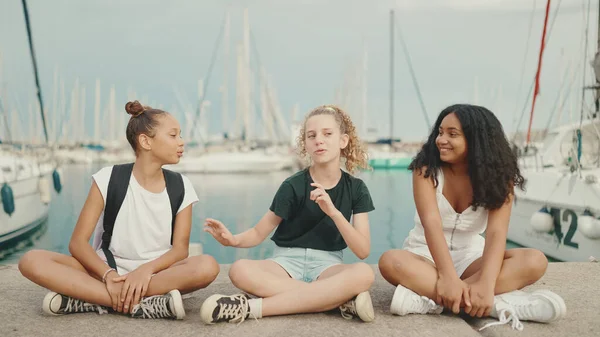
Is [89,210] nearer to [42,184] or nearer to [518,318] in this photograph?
[518,318]

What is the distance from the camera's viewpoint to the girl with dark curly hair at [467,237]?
8.93 ft

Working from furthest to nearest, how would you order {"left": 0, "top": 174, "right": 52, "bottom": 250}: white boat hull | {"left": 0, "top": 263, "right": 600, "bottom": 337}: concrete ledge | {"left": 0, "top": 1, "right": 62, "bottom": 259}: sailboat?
1. {"left": 0, "top": 174, "right": 52, "bottom": 250}: white boat hull
2. {"left": 0, "top": 1, "right": 62, "bottom": 259}: sailboat
3. {"left": 0, "top": 263, "right": 600, "bottom": 337}: concrete ledge

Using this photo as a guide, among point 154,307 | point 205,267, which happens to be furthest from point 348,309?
point 154,307

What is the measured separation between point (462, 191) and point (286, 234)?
1.12 m

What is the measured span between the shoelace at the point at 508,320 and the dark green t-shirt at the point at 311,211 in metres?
0.94

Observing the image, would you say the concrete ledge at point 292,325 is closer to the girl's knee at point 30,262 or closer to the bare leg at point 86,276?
the bare leg at point 86,276

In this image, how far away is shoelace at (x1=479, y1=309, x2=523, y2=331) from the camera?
103 inches

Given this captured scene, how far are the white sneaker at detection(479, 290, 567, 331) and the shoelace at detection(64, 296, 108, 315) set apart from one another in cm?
211

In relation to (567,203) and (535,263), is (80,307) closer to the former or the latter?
(535,263)

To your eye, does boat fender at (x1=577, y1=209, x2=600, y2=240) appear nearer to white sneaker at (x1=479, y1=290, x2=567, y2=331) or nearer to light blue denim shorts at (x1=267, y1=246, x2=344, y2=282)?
white sneaker at (x1=479, y1=290, x2=567, y2=331)

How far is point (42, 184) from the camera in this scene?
12.1 m

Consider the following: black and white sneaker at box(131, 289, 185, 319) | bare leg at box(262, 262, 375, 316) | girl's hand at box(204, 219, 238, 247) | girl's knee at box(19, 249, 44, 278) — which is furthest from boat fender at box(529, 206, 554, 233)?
girl's knee at box(19, 249, 44, 278)

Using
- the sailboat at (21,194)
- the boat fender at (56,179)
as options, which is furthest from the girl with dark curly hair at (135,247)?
the boat fender at (56,179)

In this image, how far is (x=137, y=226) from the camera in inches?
119
